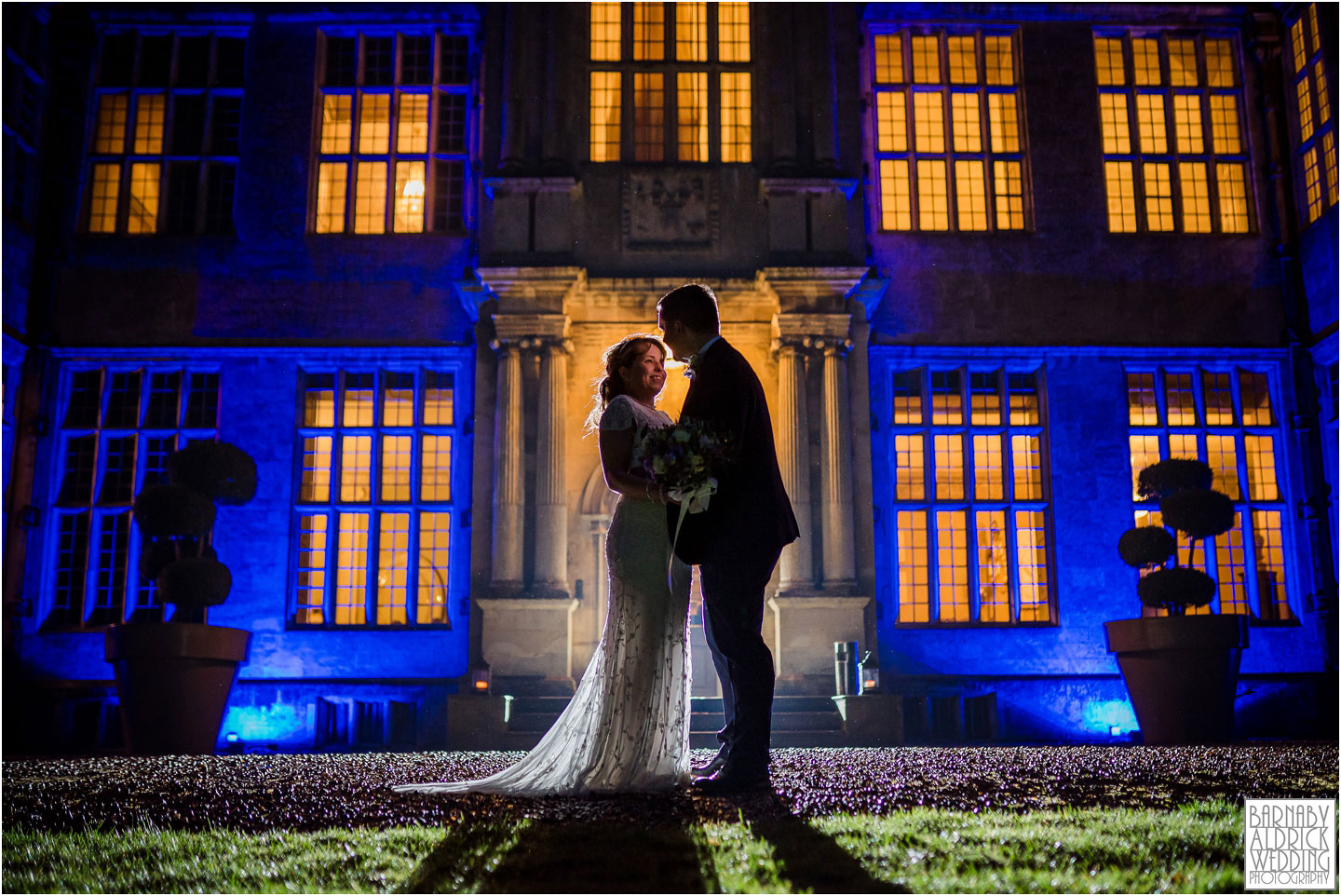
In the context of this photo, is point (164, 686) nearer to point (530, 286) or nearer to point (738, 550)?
point (530, 286)

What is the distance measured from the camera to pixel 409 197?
43.4 ft

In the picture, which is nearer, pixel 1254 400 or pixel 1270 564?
pixel 1270 564

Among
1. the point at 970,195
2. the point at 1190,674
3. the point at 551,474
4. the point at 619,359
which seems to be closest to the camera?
the point at 619,359

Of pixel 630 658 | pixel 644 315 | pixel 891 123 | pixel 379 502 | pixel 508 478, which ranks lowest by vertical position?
pixel 630 658

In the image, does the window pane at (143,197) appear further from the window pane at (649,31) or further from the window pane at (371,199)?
the window pane at (649,31)

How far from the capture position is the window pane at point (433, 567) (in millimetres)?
12211

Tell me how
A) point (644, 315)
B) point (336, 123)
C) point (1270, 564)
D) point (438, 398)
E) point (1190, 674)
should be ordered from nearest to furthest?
point (1190, 674)
point (644, 315)
point (1270, 564)
point (438, 398)
point (336, 123)

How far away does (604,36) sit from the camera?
1294 centimetres

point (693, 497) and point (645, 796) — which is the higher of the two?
point (693, 497)

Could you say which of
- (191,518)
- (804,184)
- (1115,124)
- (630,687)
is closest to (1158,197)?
(1115,124)

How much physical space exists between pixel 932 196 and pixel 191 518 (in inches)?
350

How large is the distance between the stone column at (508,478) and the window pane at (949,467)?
185 inches

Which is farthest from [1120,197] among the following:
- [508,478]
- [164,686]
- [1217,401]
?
[164,686]

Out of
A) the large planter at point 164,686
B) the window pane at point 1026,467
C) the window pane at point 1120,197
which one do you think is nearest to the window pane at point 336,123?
the large planter at point 164,686
